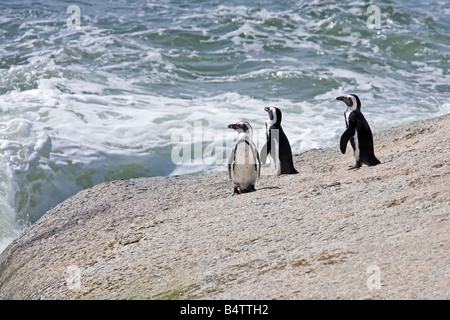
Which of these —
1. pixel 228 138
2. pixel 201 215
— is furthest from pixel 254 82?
pixel 201 215

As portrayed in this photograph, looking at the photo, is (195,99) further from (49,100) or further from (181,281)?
(181,281)

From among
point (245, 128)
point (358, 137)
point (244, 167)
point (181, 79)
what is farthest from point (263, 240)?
point (181, 79)

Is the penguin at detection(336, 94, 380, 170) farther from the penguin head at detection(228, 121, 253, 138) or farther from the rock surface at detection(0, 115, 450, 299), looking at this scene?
the penguin head at detection(228, 121, 253, 138)

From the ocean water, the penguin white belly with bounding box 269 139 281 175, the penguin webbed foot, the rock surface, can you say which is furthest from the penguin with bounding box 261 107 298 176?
the ocean water

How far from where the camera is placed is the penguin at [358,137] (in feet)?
20.5

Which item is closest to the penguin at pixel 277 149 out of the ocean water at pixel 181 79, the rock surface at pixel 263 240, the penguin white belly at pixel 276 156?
the penguin white belly at pixel 276 156

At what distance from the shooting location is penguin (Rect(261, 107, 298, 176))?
668 cm

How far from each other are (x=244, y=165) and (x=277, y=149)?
2.27ft

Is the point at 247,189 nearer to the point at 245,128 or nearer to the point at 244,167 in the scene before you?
the point at 244,167

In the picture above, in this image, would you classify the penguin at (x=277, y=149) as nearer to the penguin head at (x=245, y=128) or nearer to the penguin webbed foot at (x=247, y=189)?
the penguin head at (x=245, y=128)

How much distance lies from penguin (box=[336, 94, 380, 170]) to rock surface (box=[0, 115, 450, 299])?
13cm

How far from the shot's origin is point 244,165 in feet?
20.1
